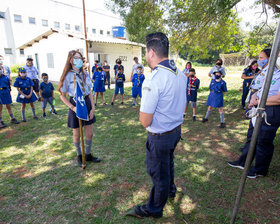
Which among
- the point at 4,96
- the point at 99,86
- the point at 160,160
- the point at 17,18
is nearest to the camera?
the point at 160,160

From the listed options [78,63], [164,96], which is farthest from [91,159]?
[164,96]

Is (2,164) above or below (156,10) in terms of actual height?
below

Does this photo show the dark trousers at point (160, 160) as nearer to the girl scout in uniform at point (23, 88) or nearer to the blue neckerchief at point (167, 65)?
the blue neckerchief at point (167, 65)

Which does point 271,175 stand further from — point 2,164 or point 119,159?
point 2,164

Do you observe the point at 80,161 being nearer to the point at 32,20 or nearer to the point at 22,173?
the point at 22,173

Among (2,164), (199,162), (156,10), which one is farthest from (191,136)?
(156,10)

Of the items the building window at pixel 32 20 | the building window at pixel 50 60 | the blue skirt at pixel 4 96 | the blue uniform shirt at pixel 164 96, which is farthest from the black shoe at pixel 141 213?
the building window at pixel 32 20

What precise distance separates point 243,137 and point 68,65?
4.76 m

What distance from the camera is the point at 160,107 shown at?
75.9 inches

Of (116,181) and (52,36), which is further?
(52,36)

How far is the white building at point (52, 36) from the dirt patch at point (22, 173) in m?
10.6

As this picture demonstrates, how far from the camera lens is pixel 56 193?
2.96 meters

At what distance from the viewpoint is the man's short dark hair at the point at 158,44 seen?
1.91 metres

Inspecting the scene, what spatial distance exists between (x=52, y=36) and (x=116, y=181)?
1600cm
